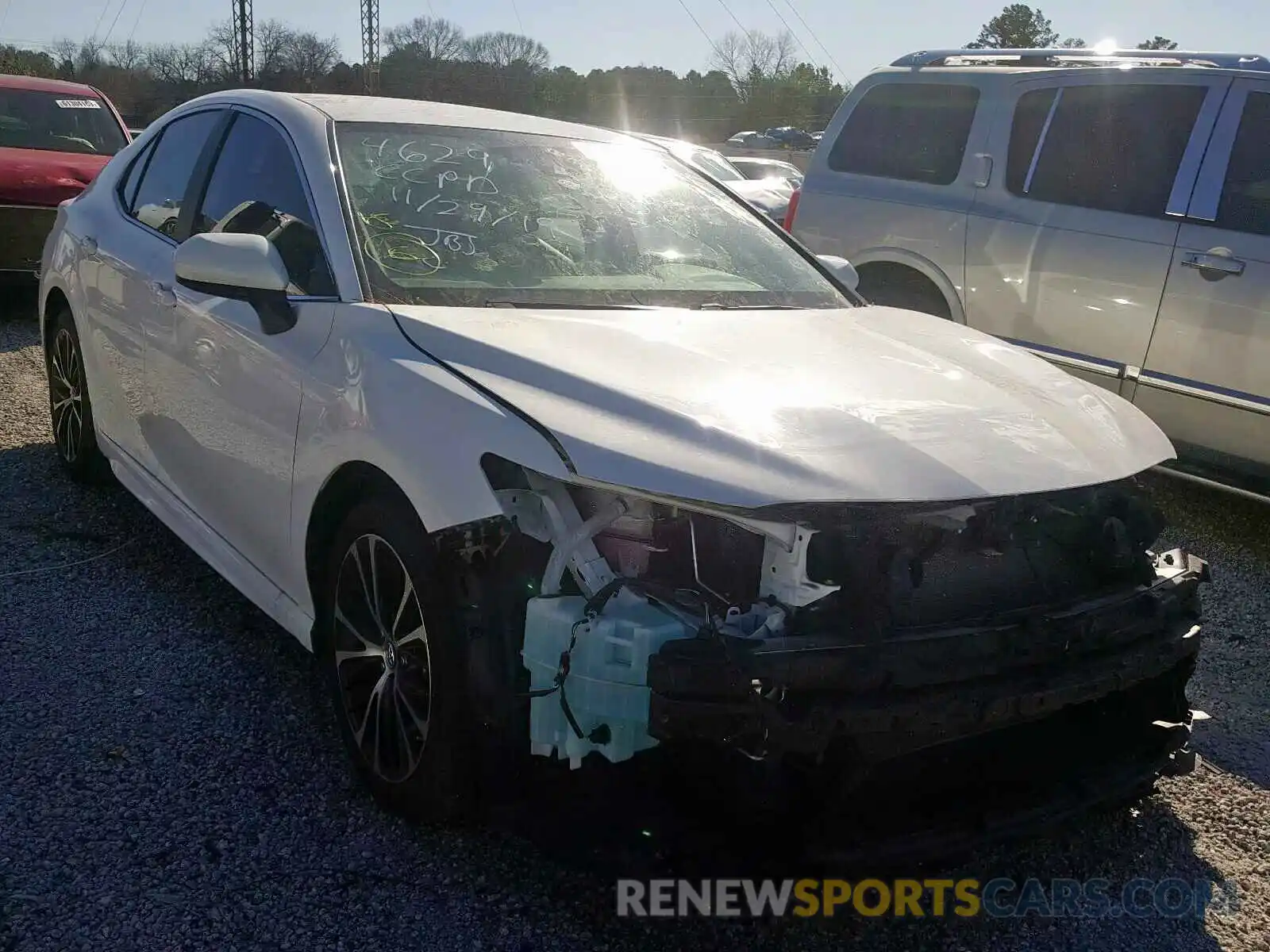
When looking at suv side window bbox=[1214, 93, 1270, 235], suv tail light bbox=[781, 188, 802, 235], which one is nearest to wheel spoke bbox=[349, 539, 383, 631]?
suv side window bbox=[1214, 93, 1270, 235]

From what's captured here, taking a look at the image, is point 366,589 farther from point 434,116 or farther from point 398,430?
point 434,116

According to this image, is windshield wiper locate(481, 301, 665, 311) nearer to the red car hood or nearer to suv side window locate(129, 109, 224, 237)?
suv side window locate(129, 109, 224, 237)

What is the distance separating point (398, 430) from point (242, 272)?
2.31 feet

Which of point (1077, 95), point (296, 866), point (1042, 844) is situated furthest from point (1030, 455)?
point (1077, 95)

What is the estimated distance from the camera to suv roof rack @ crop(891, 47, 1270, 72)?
5383mm

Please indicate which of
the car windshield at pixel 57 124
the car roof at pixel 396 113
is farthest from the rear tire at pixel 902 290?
the car windshield at pixel 57 124

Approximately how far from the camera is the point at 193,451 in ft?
11.7

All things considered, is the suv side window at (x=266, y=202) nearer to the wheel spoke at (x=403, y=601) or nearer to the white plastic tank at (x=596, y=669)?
the wheel spoke at (x=403, y=601)

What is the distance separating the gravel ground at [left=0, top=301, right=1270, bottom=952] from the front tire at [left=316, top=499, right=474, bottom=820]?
0.53 ft

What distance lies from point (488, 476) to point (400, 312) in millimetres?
641

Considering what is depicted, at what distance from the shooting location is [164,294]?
368 cm

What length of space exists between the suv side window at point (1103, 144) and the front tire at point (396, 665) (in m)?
4.23

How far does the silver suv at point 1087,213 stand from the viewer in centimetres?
504

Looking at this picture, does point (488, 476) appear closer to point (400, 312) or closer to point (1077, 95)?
point (400, 312)
